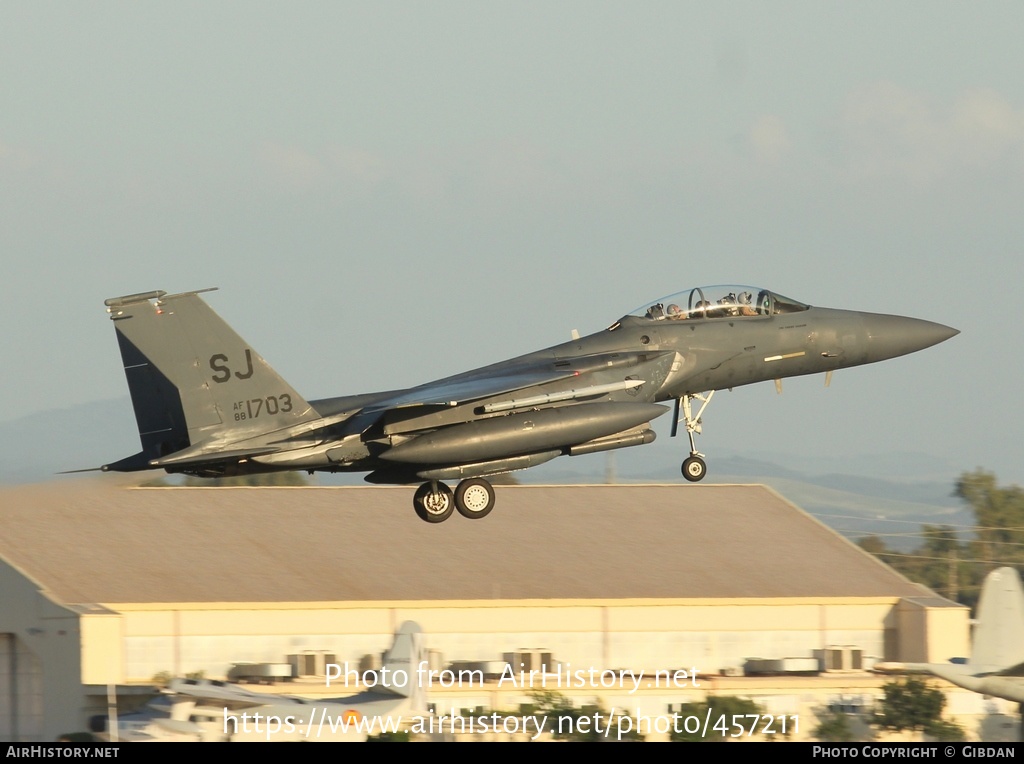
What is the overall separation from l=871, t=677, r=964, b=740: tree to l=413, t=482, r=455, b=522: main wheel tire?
54.8 ft

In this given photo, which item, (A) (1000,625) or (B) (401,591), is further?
(B) (401,591)

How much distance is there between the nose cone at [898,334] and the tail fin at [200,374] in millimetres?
9961

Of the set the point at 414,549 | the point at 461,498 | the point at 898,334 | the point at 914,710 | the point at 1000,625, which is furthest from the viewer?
the point at 414,549

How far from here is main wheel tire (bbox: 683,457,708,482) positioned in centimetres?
2356

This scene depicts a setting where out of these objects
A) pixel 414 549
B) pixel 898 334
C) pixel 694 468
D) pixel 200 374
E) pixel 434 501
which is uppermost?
pixel 898 334

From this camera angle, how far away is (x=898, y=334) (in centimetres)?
2531

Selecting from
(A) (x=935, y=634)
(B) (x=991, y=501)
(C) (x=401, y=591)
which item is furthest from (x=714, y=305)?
(B) (x=991, y=501)

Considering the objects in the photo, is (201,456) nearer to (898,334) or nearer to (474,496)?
(474,496)

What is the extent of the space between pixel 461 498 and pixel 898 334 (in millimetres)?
8162

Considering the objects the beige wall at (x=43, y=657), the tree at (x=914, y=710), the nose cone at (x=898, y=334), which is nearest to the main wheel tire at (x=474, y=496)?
the nose cone at (x=898, y=334)

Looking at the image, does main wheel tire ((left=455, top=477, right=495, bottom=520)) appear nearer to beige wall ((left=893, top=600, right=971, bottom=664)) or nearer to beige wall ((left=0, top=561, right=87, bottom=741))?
beige wall ((left=0, top=561, right=87, bottom=741))

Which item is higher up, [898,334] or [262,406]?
[898,334]

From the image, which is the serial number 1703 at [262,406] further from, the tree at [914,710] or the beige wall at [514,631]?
the tree at [914,710]
